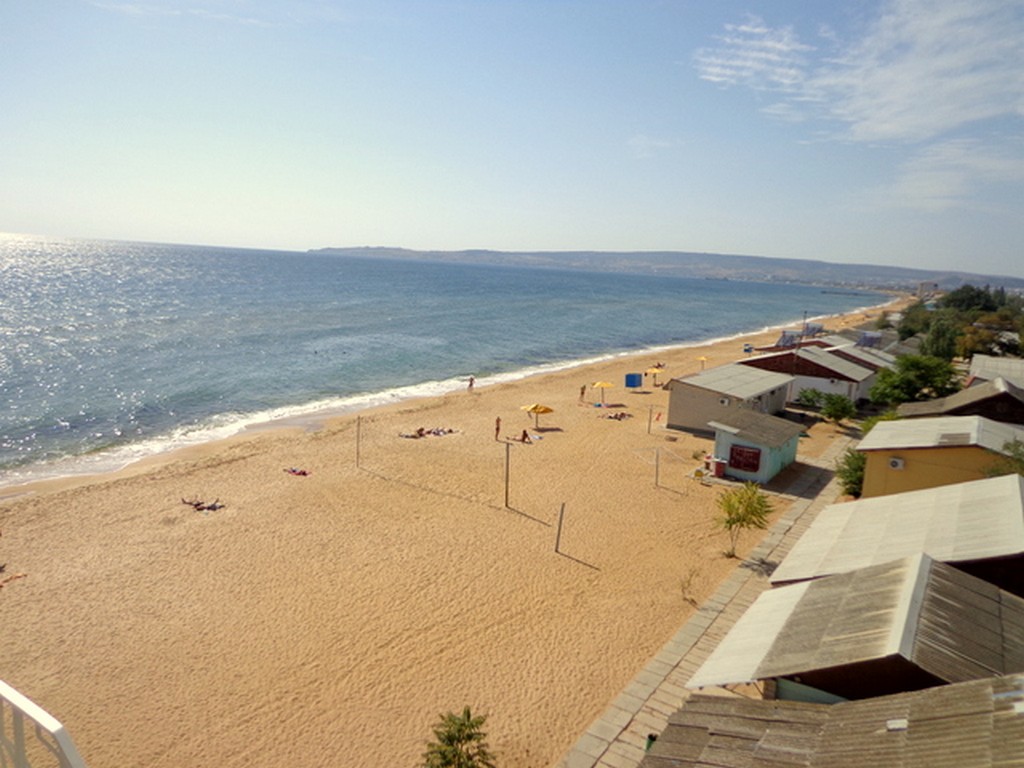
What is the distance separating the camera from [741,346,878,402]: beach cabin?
29266 millimetres

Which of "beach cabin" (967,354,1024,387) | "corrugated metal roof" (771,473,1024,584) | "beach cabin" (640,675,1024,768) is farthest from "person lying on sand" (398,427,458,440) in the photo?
"beach cabin" (967,354,1024,387)

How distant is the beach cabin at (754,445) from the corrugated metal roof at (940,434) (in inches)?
121

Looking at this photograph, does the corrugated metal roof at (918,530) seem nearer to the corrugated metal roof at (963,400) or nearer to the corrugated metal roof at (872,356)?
the corrugated metal roof at (963,400)

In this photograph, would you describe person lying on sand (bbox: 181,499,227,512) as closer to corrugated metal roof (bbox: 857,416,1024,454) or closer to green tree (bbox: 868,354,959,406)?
corrugated metal roof (bbox: 857,416,1024,454)

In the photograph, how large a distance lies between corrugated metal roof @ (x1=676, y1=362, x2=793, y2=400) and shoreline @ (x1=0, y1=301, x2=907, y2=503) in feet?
51.2

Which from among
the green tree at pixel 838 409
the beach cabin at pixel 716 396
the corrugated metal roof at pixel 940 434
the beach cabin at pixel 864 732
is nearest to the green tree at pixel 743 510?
the corrugated metal roof at pixel 940 434

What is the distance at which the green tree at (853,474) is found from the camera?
58.1 feet

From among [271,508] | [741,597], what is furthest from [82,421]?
[741,597]

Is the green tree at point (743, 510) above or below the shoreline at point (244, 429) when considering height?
above

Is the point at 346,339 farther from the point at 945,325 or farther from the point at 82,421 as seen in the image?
the point at 945,325

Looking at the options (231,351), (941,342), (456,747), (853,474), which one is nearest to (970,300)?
(941,342)

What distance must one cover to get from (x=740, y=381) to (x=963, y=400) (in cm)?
806

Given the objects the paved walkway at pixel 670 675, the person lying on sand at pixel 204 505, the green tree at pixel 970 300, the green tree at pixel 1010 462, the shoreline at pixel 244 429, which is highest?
the green tree at pixel 970 300

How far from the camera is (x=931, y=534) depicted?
10695 mm
